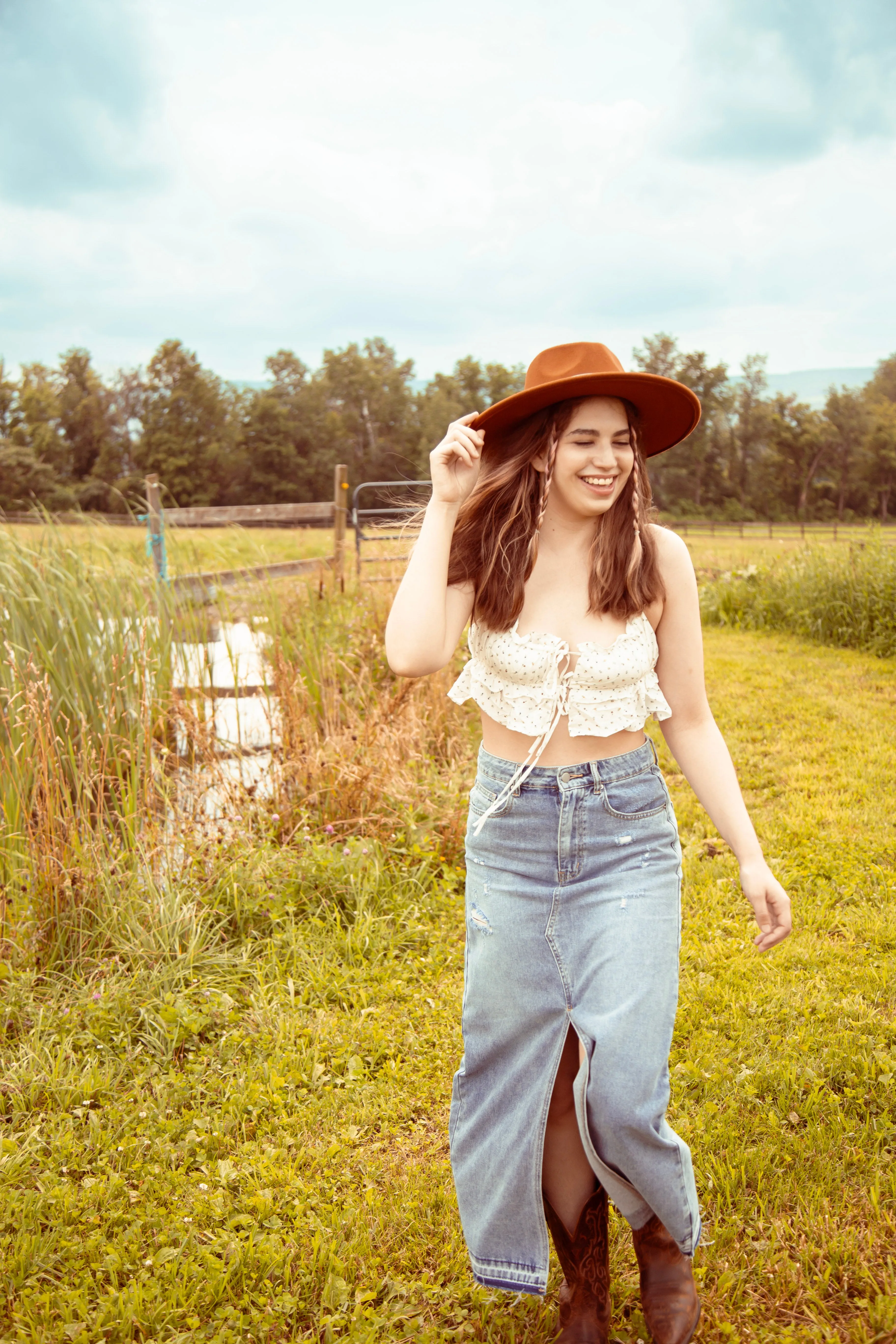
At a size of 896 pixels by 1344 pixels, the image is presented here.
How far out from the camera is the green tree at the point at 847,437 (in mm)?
59594

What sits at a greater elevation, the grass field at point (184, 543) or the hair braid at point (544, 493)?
the hair braid at point (544, 493)

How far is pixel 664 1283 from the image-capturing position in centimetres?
188

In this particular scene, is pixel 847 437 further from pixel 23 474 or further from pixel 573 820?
pixel 573 820

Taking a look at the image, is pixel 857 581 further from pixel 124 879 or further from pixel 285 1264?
pixel 285 1264

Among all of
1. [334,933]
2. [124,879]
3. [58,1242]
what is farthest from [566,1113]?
[124,879]

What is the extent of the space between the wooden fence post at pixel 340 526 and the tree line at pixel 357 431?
122 ft

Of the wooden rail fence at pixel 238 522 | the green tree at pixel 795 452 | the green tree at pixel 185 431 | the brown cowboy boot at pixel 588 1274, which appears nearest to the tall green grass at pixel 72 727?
the wooden rail fence at pixel 238 522

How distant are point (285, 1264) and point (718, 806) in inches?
58.1

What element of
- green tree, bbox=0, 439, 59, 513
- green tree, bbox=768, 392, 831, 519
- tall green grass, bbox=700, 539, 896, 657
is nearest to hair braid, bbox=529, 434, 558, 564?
tall green grass, bbox=700, 539, 896, 657

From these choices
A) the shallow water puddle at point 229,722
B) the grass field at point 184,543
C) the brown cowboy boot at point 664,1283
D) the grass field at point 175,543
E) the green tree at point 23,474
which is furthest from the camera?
the green tree at point 23,474

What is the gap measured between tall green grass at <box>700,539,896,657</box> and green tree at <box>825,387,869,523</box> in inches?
2103

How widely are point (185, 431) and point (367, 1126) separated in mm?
55169

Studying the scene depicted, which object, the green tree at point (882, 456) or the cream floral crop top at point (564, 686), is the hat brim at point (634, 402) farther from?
the green tree at point (882, 456)

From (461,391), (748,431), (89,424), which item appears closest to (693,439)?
(748,431)
